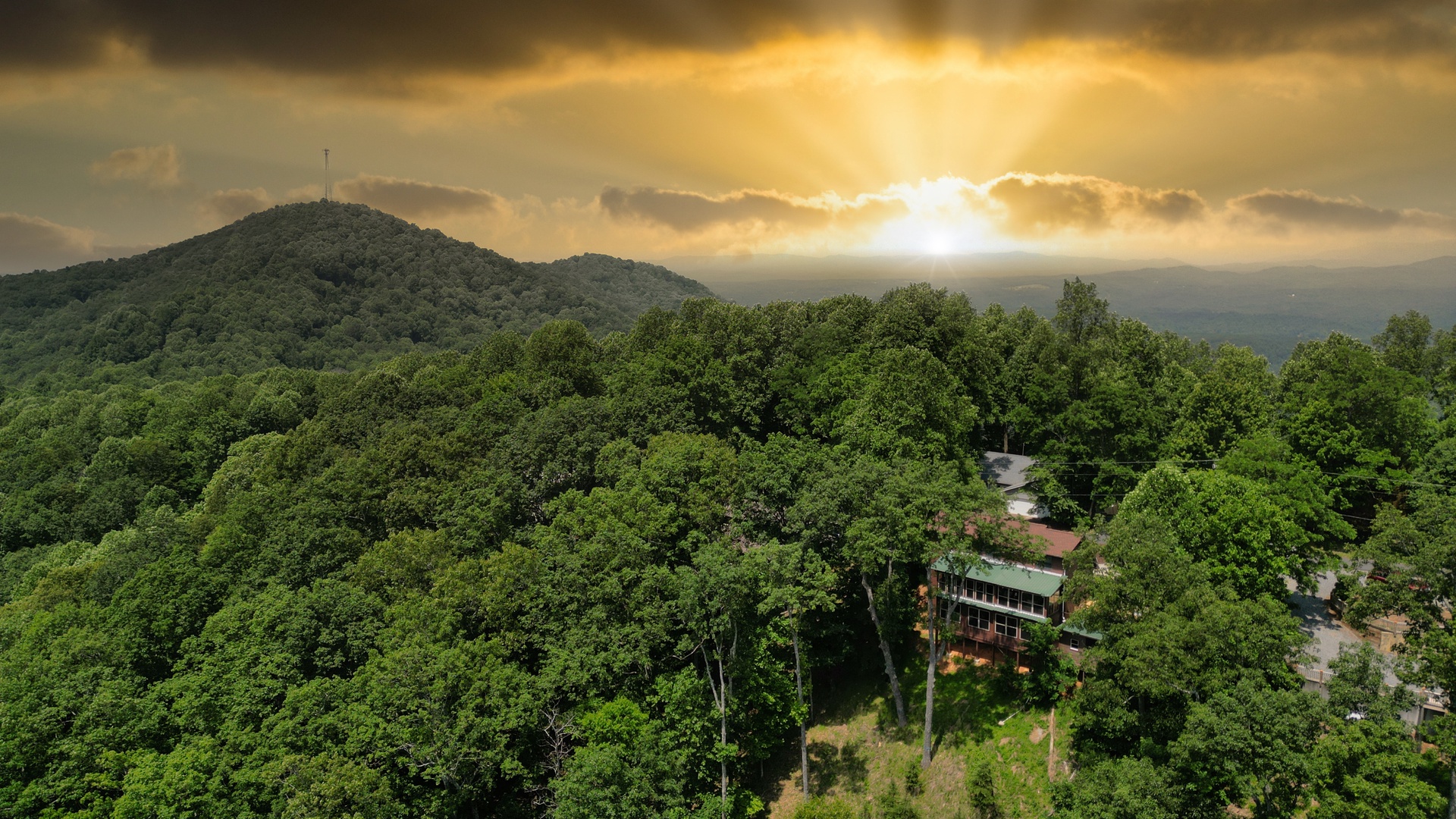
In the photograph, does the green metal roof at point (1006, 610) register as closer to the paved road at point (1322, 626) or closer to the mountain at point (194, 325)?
the paved road at point (1322, 626)

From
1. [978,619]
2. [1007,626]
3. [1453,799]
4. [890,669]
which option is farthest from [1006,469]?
[1453,799]

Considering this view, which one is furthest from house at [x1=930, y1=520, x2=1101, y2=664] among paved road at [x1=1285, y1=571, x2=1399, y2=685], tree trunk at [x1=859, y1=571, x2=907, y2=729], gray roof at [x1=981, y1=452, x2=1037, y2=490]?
gray roof at [x1=981, y1=452, x2=1037, y2=490]

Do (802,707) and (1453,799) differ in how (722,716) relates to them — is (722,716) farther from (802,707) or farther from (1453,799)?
(1453,799)

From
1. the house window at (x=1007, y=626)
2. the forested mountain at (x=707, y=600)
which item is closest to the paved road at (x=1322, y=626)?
the forested mountain at (x=707, y=600)

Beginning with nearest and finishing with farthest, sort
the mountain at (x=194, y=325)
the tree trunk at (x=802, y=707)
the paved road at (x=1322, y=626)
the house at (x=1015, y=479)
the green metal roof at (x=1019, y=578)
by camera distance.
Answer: the tree trunk at (x=802, y=707) → the paved road at (x=1322, y=626) → the green metal roof at (x=1019, y=578) → the house at (x=1015, y=479) → the mountain at (x=194, y=325)

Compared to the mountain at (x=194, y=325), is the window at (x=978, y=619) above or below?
below

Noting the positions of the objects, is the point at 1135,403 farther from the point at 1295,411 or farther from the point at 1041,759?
the point at 1041,759

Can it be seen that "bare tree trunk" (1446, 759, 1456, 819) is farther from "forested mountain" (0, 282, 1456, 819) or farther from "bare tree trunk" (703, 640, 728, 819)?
"bare tree trunk" (703, 640, 728, 819)

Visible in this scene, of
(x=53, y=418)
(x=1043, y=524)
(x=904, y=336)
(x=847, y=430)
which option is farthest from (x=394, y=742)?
(x=53, y=418)

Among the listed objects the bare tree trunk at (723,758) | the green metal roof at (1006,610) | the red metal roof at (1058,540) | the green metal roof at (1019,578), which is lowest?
the bare tree trunk at (723,758)
